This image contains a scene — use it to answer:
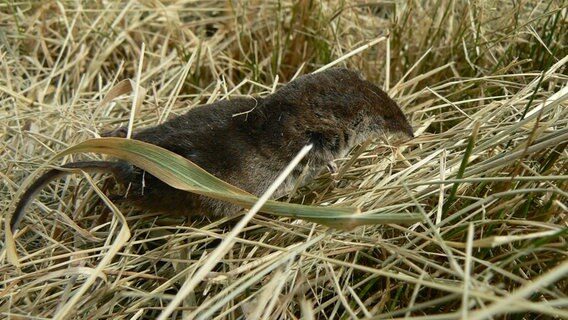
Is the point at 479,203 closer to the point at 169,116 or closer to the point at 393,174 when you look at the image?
the point at 393,174

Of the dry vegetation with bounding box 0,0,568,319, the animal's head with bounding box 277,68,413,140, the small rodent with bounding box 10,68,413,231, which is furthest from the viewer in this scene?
the animal's head with bounding box 277,68,413,140

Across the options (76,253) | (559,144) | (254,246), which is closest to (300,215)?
(254,246)

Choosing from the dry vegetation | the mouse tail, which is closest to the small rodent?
the mouse tail

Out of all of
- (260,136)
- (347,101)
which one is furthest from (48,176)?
(347,101)

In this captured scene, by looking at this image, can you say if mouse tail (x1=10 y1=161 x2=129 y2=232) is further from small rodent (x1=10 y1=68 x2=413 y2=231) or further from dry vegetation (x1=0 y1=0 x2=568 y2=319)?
dry vegetation (x1=0 y1=0 x2=568 y2=319)

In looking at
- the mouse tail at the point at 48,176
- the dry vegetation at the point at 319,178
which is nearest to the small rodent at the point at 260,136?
the mouse tail at the point at 48,176
